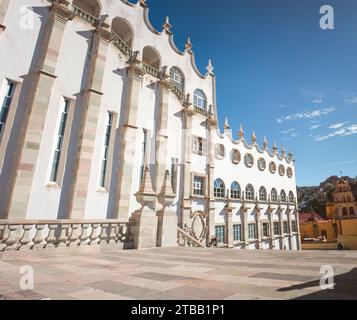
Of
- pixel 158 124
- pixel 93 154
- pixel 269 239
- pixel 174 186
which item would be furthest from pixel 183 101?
pixel 269 239

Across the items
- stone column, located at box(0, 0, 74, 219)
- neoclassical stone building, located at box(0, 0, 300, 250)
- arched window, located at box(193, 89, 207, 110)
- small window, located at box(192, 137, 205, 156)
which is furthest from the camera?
arched window, located at box(193, 89, 207, 110)

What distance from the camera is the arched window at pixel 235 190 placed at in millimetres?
24731

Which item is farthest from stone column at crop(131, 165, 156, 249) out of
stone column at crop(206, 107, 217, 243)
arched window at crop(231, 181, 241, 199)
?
arched window at crop(231, 181, 241, 199)

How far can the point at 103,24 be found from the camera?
1383 cm

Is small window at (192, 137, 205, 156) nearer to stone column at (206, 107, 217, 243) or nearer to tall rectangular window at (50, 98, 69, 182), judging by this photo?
stone column at (206, 107, 217, 243)

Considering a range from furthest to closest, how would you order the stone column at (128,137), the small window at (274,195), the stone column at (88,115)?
1. the small window at (274,195)
2. the stone column at (128,137)
3. the stone column at (88,115)

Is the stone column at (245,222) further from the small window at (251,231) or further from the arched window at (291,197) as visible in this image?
the arched window at (291,197)

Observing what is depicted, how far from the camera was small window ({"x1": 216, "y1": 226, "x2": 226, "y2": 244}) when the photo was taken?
21641 millimetres

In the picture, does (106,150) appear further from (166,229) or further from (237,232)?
(237,232)

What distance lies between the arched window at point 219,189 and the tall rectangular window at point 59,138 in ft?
50.7

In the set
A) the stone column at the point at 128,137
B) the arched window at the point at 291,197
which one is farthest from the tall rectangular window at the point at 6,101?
the arched window at the point at 291,197

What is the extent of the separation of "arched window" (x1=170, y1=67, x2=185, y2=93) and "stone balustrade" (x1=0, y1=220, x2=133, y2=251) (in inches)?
605

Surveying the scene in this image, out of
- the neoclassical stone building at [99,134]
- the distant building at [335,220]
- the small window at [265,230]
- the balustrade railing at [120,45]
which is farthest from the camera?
the distant building at [335,220]

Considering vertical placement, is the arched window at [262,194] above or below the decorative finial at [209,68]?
below
